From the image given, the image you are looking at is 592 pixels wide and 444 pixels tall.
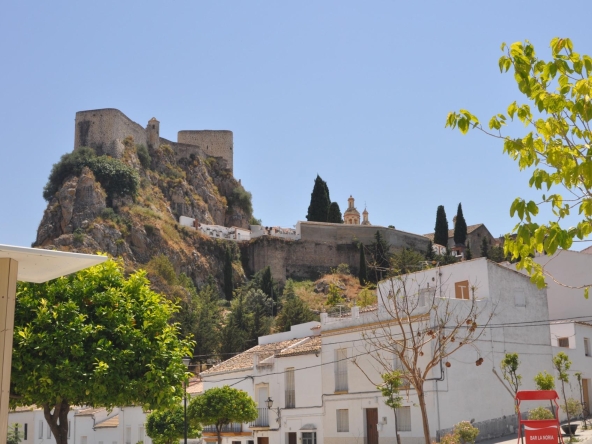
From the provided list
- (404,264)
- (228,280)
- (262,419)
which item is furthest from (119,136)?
(262,419)

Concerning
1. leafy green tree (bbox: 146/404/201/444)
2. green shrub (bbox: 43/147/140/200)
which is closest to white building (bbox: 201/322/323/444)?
leafy green tree (bbox: 146/404/201/444)

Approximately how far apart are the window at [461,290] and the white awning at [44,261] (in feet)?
72.8

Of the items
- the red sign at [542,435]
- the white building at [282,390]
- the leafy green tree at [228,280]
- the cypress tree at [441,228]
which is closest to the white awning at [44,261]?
the red sign at [542,435]

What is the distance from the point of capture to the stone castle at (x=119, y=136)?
85.4m

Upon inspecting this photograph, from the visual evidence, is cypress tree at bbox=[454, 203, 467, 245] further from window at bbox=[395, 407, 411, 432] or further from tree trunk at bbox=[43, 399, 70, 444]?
tree trunk at bbox=[43, 399, 70, 444]

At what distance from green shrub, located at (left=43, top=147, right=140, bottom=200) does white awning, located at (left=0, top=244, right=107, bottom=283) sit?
71995mm

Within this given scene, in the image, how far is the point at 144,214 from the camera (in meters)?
80.4

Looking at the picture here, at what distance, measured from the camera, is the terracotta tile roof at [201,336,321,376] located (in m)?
32.0

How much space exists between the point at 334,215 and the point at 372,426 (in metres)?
65.3

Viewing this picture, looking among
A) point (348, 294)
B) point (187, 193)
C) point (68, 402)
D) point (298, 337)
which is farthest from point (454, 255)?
point (68, 402)

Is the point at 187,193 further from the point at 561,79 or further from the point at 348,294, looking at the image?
the point at 561,79

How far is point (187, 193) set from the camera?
3580 inches

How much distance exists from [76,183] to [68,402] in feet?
223

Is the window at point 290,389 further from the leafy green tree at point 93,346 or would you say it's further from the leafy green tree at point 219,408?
the leafy green tree at point 93,346
